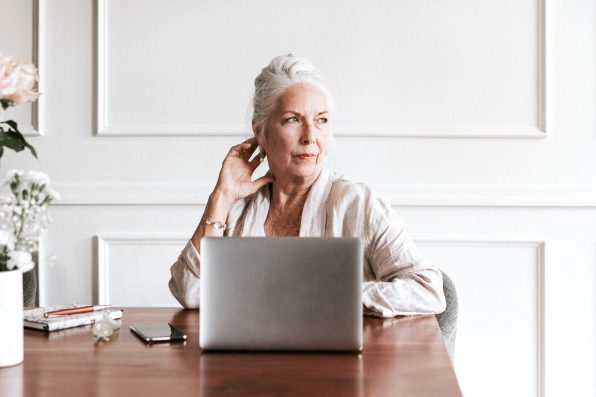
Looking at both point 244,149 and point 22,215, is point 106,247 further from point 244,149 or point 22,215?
point 22,215

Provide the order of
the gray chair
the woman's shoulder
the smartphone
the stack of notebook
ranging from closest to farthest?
1. the smartphone
2. the stack of notebook
3. the gray chair
4. the woman's shoulder

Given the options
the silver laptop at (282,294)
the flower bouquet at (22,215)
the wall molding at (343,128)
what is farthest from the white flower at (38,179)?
the wall molding at (343,128)

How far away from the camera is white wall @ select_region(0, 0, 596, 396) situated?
9.71 feet

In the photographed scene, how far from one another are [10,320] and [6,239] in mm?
147

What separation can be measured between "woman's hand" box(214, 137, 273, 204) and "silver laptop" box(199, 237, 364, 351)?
0.83m

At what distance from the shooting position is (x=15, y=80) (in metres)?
1.31

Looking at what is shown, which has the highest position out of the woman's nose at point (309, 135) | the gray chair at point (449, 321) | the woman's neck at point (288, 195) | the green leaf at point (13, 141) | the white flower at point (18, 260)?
the woman's nose at point (309, 135)

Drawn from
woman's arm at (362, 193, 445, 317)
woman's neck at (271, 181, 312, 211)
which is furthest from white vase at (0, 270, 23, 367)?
woman's neck at (271, 181, 312, 211)

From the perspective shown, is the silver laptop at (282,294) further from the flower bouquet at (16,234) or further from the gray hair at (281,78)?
the gray hair at (281,78)

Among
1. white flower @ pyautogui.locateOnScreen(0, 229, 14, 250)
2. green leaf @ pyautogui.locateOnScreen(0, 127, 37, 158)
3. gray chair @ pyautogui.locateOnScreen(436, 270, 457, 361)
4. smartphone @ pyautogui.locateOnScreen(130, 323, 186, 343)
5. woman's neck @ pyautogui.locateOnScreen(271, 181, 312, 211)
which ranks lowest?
gray chair @ pyautogui.locateOnScreen(436, 270, 457, 361)

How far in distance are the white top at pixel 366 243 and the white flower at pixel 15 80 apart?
0.79m

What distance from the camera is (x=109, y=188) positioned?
3.05 meters

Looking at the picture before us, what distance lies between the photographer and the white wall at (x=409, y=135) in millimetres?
2961

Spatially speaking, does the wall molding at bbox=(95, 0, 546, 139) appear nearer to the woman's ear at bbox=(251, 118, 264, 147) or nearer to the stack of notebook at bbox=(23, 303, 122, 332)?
the woman's ear at bbox=(251, 118, 264, 147)
